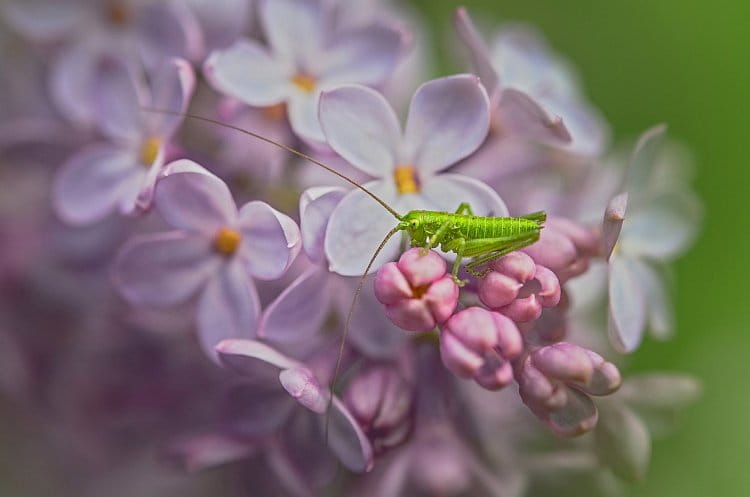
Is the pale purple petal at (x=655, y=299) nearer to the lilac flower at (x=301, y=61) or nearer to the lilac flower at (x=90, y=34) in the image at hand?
the lilac flower at (x=301, y=61)

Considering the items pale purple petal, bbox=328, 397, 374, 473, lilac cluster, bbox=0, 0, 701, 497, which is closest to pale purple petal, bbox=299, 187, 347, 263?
lilac cluster, bbox=0, 0, 701, 497

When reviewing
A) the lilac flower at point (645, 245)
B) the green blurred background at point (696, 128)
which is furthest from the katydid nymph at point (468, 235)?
the green blurred background at point (696, 128)

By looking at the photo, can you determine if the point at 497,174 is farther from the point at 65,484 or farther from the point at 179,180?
the point at 65,484

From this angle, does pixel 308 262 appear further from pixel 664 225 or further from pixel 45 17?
pixel 45 17

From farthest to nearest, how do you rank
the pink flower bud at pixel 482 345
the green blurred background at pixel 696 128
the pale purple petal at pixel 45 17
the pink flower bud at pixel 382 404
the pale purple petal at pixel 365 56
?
1. the green blurred background at pixel 696 128
2. the pale purple petal at pixel 45 17
3. the pale purple petal at pixel 365 56
4. the pink flower bud at pixel 382 404
5. the pink flower bud at pixel 482 345

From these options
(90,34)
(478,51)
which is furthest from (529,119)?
(90,34)

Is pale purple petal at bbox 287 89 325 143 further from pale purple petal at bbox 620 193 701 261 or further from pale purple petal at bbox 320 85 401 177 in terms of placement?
pale purple petal at bbox 620 193 701 261

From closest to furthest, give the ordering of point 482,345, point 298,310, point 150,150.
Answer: point 482,345 < point 298,310 < point 150,150
